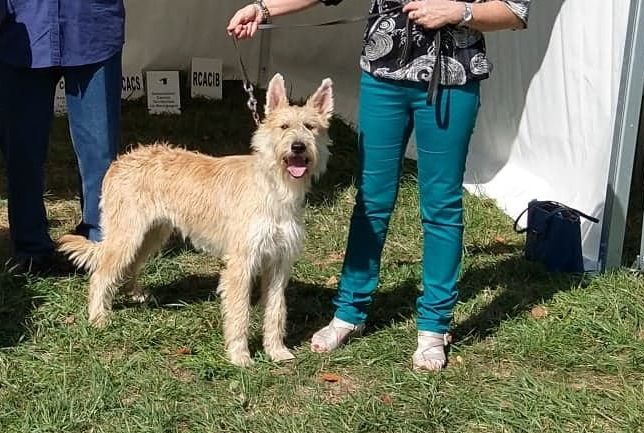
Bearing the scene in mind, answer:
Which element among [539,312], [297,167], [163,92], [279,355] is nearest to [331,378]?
[279,355]

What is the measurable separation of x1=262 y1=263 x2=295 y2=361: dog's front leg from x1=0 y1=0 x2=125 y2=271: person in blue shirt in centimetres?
120

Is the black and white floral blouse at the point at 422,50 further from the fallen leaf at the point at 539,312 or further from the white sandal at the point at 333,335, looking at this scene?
the fallen leaf at the point at 539,312

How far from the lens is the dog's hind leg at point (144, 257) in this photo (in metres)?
4.42

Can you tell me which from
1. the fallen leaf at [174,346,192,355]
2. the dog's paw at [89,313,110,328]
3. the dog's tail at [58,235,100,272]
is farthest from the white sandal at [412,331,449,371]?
the dog's tail at [58,235,100,272]

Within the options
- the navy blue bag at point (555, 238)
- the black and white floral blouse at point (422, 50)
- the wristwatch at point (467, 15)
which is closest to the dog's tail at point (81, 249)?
the black and white floral blouse at point (422, 50)

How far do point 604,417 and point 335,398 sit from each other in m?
1.11

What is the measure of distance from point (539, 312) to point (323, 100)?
1707 mm

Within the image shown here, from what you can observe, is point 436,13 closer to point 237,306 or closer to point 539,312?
point 237,306

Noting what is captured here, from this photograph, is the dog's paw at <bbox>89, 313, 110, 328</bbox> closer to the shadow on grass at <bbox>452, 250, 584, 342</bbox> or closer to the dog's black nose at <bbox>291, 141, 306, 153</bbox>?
the dog's black nose at <bbox>291, 141, 306, 153</bbox>

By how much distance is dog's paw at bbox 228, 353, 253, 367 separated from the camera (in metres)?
3.94

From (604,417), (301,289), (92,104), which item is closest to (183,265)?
(301,289)

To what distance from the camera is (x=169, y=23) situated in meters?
8.68

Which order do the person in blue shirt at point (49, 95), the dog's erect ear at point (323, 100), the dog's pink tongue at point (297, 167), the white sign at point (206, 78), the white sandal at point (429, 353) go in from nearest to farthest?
the dog's pink tongue at point (297, 167)
the dog's erect ear at point (323, 100)
the white sandal at point (429, 353)
the person in blue shirt at point (49, 95)
the white sign at point (206, 78)

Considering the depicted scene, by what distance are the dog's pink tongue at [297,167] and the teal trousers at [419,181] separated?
31 centimetres
